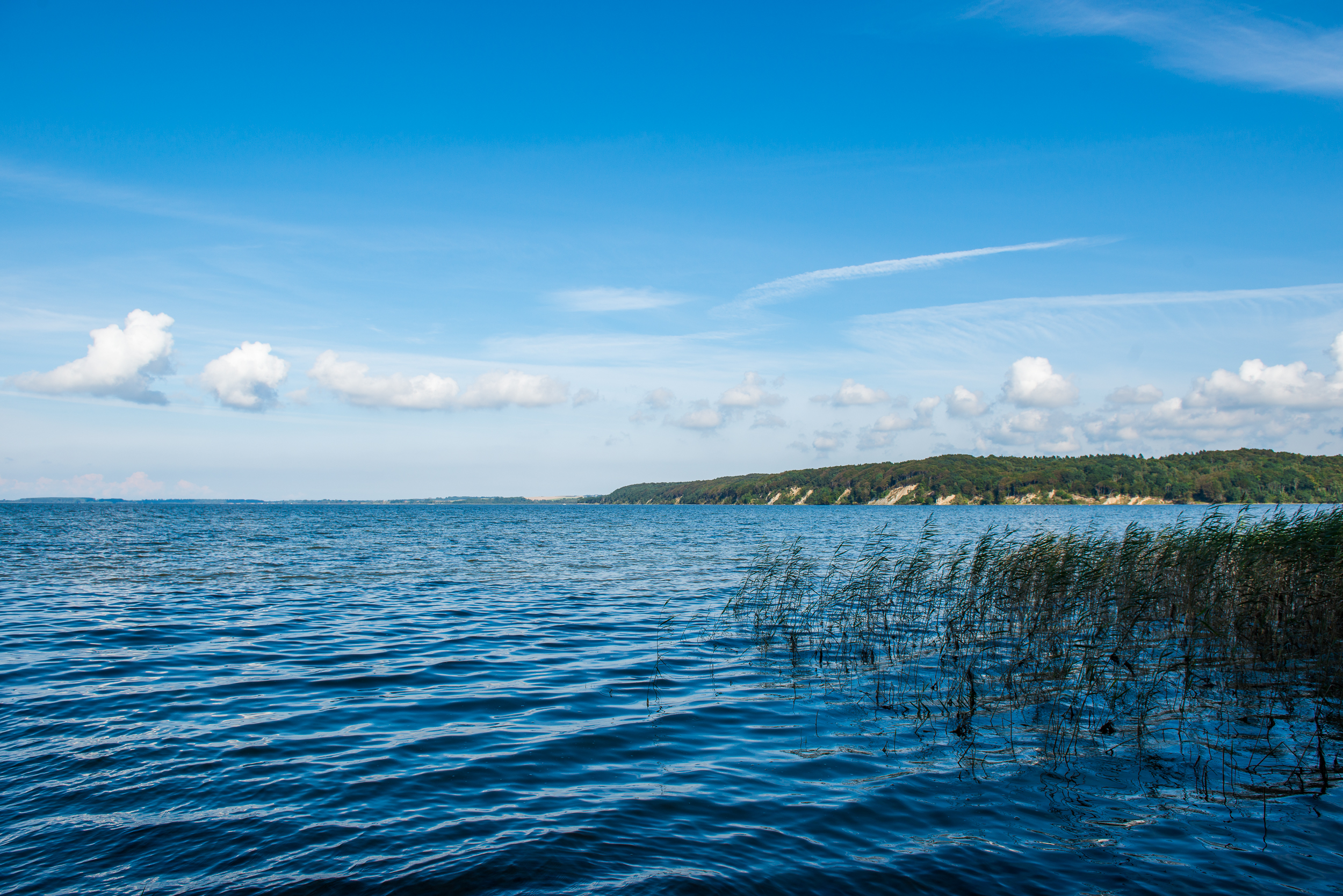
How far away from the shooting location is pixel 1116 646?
1727 cm

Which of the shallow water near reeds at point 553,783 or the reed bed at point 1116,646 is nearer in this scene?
the shallow water near reeds at point 553,783

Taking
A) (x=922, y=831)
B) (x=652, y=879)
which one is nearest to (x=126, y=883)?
(x=652, y=879)

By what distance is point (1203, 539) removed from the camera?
853 inches

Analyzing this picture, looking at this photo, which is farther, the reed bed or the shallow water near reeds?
the reed bed

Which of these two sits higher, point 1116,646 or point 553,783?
point 553,783

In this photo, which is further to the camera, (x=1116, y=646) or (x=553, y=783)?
(x=1116, y=646)

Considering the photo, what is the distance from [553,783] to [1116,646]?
14447mm

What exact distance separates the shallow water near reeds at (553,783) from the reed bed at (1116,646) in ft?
1.16

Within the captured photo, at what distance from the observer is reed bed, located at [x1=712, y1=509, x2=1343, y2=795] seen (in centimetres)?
1116

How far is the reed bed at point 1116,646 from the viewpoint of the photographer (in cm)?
1116

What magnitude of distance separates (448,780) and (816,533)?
60348mm

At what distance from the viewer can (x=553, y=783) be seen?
9688 mm

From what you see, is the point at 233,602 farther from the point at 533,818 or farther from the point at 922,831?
the point at 922,831

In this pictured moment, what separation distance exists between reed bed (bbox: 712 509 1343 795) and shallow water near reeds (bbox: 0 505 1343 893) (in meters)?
0.35
